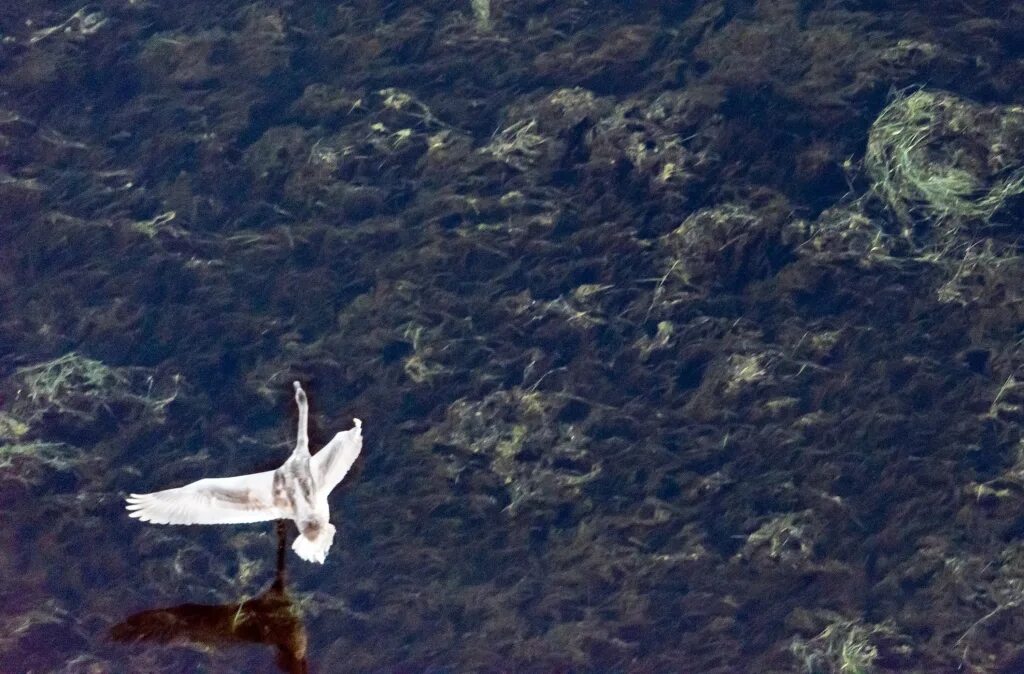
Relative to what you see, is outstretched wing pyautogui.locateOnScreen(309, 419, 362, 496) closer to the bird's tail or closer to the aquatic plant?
the bird's tail

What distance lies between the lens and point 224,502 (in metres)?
4.35

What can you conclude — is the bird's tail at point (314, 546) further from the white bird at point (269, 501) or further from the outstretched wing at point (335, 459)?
the outstretched wing at point (335, 459)

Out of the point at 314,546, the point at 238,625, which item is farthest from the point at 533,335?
the point at 238,625

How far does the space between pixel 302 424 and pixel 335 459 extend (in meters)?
0.13

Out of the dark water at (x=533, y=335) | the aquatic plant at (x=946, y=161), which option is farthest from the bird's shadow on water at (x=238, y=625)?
the aquatic plant at (x=946, y=161)

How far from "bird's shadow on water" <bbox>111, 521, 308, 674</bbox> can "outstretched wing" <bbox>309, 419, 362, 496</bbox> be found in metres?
0.23

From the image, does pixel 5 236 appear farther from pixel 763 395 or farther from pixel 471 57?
pixel 763 395

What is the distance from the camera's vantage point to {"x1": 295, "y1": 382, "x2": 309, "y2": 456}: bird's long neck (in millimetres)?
4402

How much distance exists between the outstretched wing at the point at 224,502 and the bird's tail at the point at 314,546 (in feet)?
0.27

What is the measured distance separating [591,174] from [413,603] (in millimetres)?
1344

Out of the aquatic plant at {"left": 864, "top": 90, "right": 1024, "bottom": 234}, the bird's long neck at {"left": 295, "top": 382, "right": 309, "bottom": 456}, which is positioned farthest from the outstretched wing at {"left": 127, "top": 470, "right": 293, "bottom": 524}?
the aquatic plant at {"left": 864, "top": 90, "right": 1024, "bottom": 234}

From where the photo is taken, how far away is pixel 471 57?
496 cm

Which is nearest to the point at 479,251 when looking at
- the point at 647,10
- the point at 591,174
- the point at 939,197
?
the point at 591,174

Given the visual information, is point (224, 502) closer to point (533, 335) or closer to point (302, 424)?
point (302, 424)
